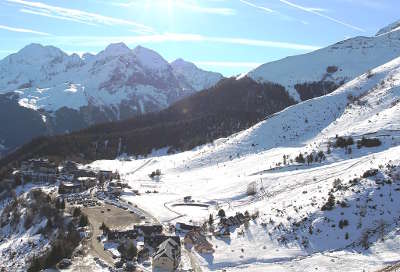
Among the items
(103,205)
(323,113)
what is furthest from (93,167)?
(323,113)

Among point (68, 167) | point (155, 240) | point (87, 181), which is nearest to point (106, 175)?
point (87, 181)

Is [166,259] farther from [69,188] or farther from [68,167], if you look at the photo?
[68,167]

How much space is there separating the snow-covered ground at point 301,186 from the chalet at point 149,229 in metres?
7.14

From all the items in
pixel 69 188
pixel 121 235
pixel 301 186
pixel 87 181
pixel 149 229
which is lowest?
pixel 121 235

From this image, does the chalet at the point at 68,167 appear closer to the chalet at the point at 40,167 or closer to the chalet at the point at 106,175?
the chalet at the point at 40,167

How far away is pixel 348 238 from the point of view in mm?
44094

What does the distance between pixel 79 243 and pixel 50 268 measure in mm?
8774

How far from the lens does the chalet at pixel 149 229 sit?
187ft

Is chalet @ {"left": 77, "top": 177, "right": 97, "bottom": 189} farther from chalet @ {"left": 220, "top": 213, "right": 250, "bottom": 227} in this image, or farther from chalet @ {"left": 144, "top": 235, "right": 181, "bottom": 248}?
chalet @ {"left": 144, "top": 235, "right": 181, "bottom": 248}

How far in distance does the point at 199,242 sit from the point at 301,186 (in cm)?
2155

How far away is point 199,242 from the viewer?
49.3m

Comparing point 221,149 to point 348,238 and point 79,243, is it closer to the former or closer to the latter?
point 79,243

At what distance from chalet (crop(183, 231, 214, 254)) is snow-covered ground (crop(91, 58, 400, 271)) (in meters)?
0.90

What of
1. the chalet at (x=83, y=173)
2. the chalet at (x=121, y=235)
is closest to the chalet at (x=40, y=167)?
the chalet at (x=83, y=173)
